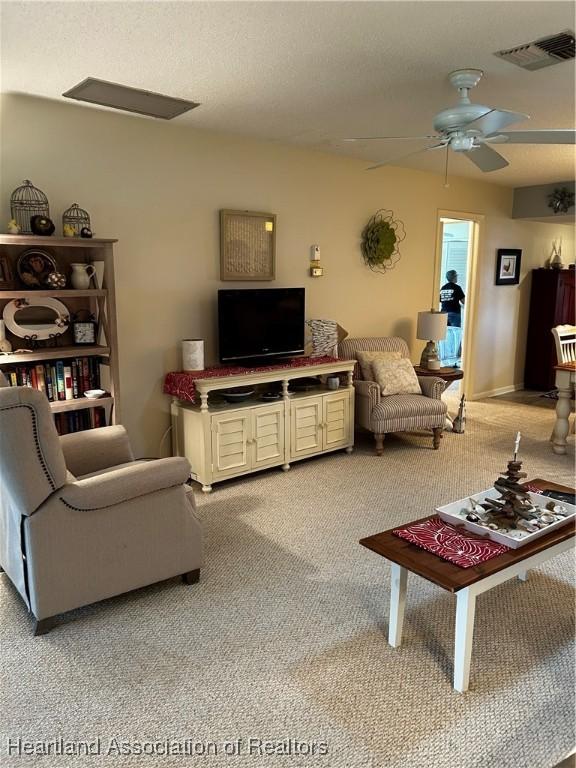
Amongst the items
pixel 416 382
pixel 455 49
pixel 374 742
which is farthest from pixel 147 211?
Answer: pixel 374 742

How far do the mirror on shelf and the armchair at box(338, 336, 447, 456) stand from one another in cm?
240

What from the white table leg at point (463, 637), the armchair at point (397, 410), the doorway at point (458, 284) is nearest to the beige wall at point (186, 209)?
the doorway at point (458, 284)

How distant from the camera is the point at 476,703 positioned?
1978 mm

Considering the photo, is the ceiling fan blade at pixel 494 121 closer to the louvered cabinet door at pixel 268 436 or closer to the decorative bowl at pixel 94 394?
the louvered cabinet door at pixel 268 436

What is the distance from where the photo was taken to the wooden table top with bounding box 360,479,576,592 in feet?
6.44

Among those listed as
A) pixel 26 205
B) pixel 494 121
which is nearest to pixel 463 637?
pixel 494 121

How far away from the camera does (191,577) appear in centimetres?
273

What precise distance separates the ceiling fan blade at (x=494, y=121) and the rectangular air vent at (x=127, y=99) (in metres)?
1.67

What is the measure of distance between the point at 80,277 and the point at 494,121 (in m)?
2.37

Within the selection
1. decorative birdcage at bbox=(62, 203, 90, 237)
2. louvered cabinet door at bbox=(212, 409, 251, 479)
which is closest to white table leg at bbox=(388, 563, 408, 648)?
louvered cabinet door at bbox=(212, 409, 251, 479)

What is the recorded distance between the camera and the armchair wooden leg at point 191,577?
2727mm

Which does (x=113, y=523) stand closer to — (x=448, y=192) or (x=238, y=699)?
(x=238, y=699)

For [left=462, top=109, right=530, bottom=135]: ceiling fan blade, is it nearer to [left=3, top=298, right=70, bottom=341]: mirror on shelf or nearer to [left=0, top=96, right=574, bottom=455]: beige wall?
[left=0, top=96, right=574, bottom=455]: beige wall

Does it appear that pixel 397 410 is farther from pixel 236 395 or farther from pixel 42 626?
pixel 42 626
